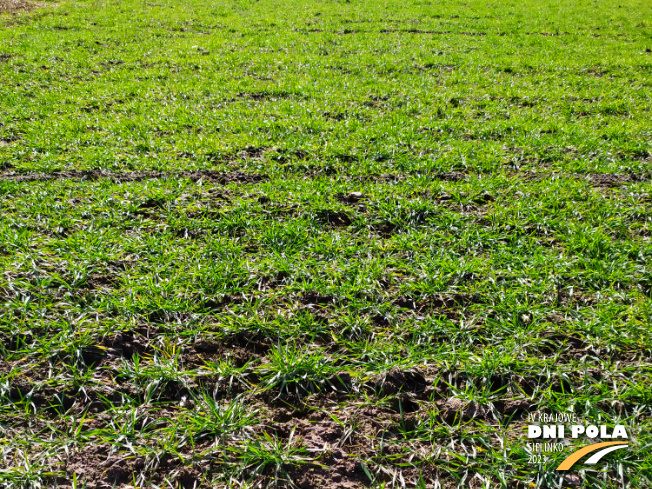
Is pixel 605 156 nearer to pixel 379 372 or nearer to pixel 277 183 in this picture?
pixel 277 183

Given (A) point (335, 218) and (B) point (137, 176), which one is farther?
(B) point (137, 176)

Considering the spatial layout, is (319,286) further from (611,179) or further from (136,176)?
(611,179)

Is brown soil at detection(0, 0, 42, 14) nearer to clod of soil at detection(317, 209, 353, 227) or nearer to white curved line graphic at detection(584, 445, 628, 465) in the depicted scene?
clod of soil at detection(317, 209, 353, 227)

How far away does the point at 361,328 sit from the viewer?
2.53m

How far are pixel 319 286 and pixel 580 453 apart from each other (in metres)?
1.76

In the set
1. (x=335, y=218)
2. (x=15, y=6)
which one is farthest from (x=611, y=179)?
(x=15, y=6)

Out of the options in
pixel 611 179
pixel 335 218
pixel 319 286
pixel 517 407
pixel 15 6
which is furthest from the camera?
pixel 15 6

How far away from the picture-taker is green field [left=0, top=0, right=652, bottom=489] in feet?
6.25

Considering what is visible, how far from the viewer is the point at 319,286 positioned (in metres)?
2.80

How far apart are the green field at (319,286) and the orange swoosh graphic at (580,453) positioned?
35 millimetres

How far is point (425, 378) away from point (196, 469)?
132cm

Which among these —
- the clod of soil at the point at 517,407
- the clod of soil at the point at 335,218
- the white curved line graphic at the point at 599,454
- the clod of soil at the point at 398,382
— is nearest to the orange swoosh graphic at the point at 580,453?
the white curved line graphic at the point at 599,454

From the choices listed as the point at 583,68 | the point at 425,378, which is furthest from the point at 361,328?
the point at 583,68

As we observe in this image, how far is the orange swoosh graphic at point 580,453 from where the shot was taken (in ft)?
5.90
